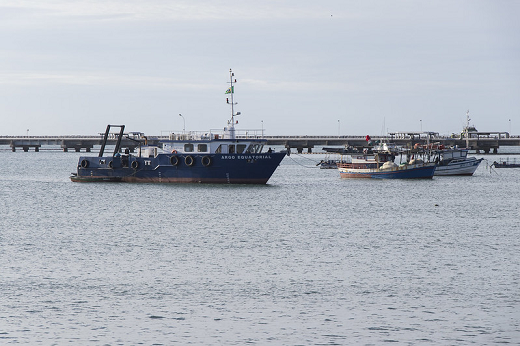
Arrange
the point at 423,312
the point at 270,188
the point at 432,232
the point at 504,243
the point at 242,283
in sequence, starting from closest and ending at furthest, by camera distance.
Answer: the point at 423,312 < the point at 242,283 < the point at 504,243 < the point at 432,232 < the point at 270,188

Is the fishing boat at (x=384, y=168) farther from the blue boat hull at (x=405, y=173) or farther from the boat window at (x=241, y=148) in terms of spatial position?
the boat window at (x=241, y=148)

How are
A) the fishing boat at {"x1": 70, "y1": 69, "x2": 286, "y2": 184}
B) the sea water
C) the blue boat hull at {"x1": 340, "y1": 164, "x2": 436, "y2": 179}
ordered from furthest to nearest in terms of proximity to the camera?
the blue boat hull at {"x1": 340, "y1": 164, "x2": 436, "y2": 179} < the fishing boat at {"x1": 70, "y1": 69, "x2": 286, "y2": 184} < the sea water

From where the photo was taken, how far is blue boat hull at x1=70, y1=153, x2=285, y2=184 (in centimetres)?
6894

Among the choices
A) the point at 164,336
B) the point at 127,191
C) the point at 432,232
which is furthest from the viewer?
the point at 127,191

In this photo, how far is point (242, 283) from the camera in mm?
26500

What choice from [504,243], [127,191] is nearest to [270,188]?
[127,191]

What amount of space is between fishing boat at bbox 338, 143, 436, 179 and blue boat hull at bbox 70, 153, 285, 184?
22.9m

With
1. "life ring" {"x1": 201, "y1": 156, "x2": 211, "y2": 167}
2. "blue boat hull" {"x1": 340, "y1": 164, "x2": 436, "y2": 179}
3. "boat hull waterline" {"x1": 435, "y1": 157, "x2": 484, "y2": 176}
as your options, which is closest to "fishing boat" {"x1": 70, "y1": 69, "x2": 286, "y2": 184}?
"life ring" {"x1": 201, "y1": 156, "x2": 211, "y2": 167}

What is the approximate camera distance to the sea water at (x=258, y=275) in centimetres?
2058

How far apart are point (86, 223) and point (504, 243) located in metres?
24.2

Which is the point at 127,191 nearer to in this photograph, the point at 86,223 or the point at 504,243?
the point at 86,223

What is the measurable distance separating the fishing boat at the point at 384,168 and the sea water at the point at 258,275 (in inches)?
1317

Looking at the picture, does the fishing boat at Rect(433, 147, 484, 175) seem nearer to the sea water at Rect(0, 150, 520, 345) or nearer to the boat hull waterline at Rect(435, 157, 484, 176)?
the boat hull waterline at Rect(435, 157, 484, 176)

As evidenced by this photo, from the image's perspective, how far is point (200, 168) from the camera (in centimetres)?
6944
